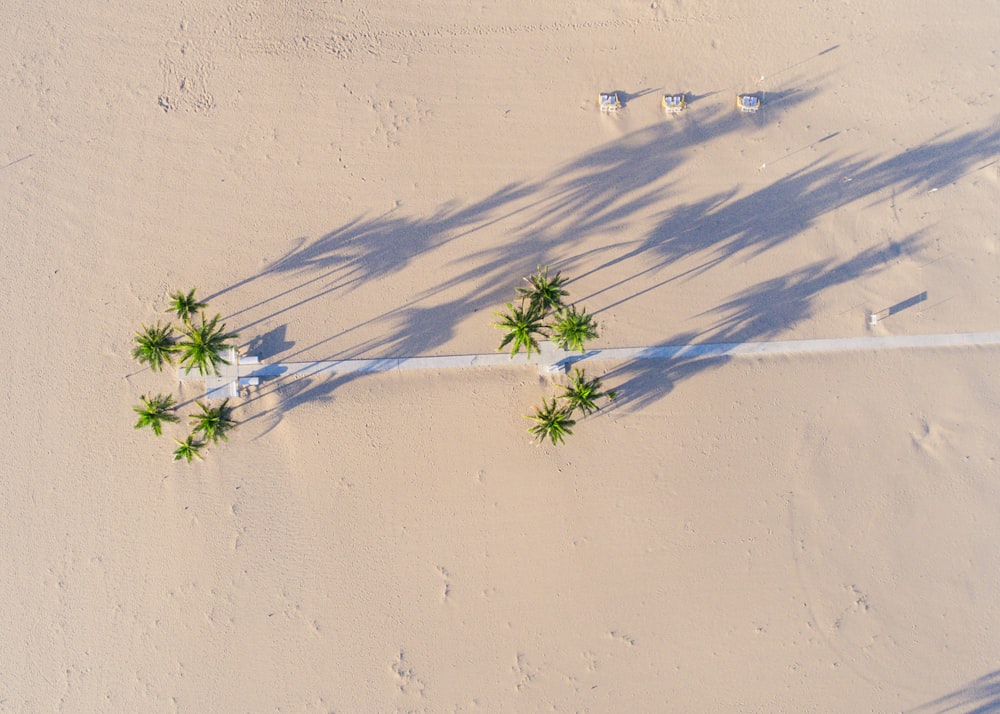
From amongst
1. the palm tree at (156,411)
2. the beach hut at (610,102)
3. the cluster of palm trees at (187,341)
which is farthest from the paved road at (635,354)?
the beach hut at (610,102)

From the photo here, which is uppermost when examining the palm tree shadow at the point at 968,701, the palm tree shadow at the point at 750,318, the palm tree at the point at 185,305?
the palm tree at the point at 185,305

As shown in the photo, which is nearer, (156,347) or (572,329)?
(572,329)

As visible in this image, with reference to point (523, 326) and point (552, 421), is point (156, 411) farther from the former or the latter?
point (552, 421)

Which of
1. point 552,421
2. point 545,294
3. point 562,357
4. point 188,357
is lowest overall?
point 552,421

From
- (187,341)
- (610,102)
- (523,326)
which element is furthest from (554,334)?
(187,341)

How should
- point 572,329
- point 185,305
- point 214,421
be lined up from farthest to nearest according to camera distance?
point 214,421 → point 185,305 → point 572,329

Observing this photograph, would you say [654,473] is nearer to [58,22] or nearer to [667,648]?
[667,648]

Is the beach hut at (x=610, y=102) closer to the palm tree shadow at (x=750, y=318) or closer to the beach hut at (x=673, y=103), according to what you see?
the beach hut at (x=673, y=103)

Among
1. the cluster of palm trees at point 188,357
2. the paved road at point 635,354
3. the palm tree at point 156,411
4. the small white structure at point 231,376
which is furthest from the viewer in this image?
the paved road at point 635,354
